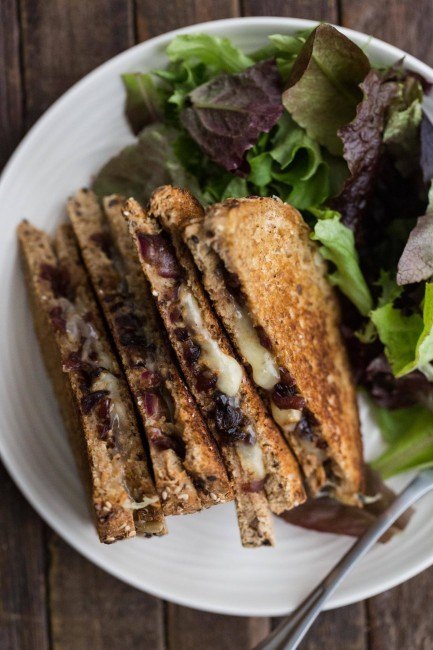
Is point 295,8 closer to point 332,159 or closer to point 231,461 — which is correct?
point 332,159

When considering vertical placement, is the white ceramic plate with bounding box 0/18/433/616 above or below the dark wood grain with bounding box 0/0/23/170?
below

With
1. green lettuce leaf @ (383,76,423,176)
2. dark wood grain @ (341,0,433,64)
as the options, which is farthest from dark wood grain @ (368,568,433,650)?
dark wood grain @ (341,0,433,64)

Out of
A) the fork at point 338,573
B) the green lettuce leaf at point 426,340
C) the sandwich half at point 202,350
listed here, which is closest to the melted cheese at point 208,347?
the sandwich half at point 202,350

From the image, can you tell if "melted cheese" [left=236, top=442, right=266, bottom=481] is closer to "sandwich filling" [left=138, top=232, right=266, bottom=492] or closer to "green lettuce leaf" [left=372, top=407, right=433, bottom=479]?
"sandwich filling" [left=138, top=232, right=266, bottom=492]

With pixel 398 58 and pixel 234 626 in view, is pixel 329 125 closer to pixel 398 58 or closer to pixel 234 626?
pixel 398 58

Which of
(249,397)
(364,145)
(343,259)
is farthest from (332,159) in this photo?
(249,397)

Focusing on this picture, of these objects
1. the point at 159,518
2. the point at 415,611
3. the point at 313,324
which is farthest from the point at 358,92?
the point at 415,611
